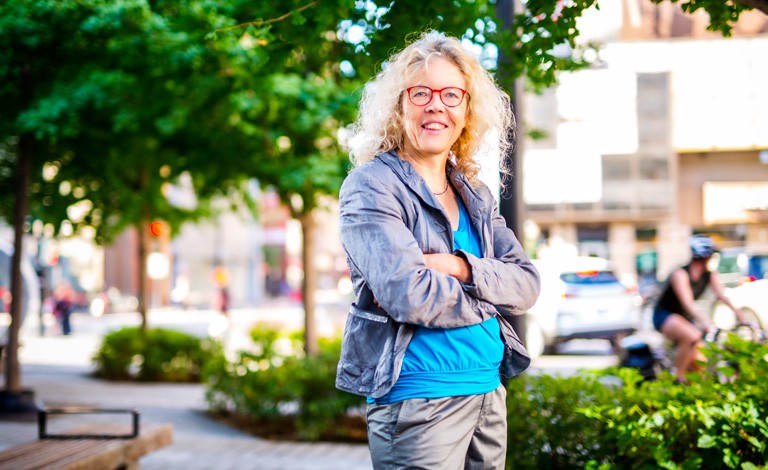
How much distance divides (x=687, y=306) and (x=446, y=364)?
619 centimetres

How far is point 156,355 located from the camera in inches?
575

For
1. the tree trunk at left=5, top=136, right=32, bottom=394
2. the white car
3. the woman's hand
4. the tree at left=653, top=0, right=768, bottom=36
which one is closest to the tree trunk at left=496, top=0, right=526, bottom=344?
the tree at left=653, top=0, right=768, bottom=36

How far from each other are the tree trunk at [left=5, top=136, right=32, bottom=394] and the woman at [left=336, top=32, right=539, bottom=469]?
857 cm

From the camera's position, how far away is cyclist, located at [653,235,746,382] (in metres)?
7.86

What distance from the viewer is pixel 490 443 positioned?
2430mm

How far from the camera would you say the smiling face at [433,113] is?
2.43 metres

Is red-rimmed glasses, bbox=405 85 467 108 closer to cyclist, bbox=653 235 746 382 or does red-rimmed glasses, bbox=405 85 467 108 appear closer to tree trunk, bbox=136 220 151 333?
cyclist, bbox=653 235 746 382

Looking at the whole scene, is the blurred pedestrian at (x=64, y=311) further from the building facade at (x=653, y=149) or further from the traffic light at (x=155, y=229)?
the building facade at (x=653, y=149)

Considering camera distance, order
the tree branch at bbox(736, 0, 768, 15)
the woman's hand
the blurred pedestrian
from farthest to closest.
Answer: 1. the blurred pedestrian
2. the tree branch at bbox(736, 0, 768, 15)
3. the woman's hand

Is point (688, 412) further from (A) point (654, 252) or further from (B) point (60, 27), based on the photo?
(A) point (654, 252)

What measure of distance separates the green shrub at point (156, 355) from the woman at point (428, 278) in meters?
12.5

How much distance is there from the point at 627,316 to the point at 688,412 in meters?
13.8

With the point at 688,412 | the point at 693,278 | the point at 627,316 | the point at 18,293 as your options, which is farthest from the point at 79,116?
the point at 627,316

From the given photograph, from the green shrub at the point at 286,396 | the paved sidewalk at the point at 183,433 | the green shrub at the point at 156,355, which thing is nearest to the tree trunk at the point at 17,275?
the paved sidewalk at the point at 183,433
